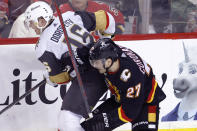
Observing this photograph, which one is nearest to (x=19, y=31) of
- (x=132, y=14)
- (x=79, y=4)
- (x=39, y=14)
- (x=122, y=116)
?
(x=79, y=4)

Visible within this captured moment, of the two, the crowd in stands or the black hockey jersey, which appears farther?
the crowd in stands

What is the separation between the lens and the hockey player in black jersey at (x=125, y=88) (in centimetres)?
224

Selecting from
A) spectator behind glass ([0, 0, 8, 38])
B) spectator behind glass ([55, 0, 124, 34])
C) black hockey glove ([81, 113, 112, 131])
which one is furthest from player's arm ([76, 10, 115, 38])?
spectator behind glass ([0, 0, 8, 38])

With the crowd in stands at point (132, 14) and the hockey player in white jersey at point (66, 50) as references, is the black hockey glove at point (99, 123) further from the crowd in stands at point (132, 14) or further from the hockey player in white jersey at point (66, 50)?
the crowd in stands at point (132, 14)

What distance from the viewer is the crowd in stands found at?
124 inches

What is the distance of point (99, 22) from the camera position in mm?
2664

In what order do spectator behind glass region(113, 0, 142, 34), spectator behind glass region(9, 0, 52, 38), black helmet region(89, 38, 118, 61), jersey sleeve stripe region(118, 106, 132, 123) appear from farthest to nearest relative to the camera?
spectator behind glass region(113, 0, 142, 34)
spectator behind glass region(9, 0, 52, 38)
jersey sleeve stripe region(118, 106, 132, 123)
black helmet region(89, 38, 118, 61)

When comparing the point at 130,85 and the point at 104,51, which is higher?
the point at 104,51

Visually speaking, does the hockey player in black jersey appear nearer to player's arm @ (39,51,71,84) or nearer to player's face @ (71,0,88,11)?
player's arm @ (39,51,71,84)

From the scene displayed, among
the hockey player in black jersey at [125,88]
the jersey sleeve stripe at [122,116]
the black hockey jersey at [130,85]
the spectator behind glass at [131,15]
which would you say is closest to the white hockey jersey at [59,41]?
the hockey player in black jersey at [125,88]

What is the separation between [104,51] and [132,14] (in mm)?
1097

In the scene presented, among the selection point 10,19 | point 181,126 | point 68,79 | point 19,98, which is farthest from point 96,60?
point 181,126

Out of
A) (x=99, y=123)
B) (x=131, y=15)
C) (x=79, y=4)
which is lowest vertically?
(x=99, y=123)

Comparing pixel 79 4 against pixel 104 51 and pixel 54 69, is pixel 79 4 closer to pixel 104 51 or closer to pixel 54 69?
pixel 54 69
